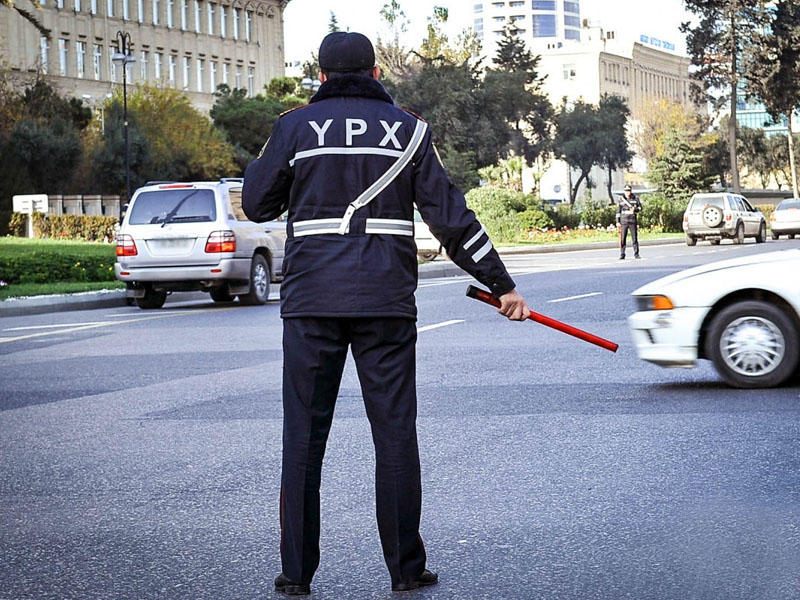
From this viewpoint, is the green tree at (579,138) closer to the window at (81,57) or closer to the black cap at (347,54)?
the window at (81,57)

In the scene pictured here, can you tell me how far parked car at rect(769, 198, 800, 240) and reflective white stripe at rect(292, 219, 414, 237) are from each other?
50.9m

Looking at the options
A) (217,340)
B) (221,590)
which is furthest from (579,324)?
(221,590)

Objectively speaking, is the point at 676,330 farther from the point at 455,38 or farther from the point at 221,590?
the point at 455,38

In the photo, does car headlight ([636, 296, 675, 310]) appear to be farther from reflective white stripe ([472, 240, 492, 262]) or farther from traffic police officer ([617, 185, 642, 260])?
traffic police officer ([617, 185, 642, 260])

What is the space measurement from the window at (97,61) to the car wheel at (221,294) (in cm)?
6532

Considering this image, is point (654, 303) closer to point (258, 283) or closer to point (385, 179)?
point (385, 179)

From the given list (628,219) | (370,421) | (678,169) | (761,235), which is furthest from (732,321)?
(678,169)

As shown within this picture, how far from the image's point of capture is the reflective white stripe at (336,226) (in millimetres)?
5277

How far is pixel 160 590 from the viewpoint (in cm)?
561

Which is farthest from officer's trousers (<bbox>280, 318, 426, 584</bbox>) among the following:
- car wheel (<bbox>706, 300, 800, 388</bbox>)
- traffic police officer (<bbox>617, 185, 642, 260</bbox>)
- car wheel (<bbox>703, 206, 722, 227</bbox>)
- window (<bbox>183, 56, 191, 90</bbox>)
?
window (<bbox>183, 56, 191, 90</bbox>)

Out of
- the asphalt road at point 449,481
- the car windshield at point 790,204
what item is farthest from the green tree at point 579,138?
the asphalt road at point 449,481

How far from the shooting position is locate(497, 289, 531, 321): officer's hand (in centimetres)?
559

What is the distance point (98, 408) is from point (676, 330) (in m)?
4.06

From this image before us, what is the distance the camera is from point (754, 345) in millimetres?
10984
